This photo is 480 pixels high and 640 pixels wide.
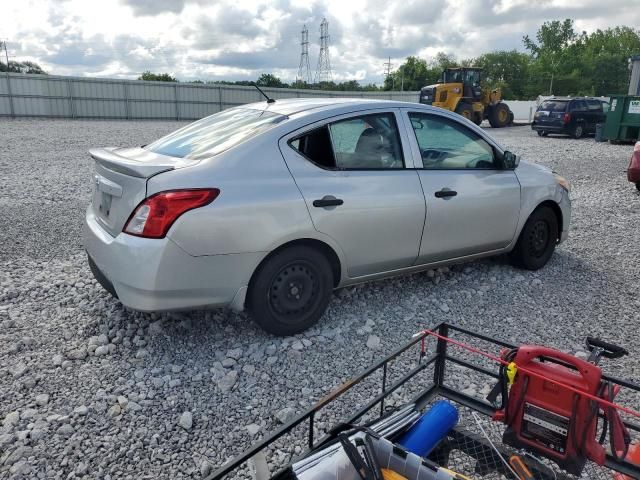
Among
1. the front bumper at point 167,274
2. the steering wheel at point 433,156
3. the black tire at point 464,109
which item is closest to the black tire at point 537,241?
the steering wheel at point 433,156

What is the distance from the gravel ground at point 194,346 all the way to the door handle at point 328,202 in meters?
0.92

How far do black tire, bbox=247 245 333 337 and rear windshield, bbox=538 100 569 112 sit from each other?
21995 mm

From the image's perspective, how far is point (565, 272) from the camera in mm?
5062

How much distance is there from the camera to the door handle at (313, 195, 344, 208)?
3.50 metres

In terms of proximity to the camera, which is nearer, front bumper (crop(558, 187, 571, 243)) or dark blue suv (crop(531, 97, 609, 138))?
front bumper (crop(558, 187, 571, 243))

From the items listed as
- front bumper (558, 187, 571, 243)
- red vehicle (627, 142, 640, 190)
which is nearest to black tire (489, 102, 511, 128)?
red vehicle (627, 142, 640, 190)

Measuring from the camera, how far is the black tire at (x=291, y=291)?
134 inches

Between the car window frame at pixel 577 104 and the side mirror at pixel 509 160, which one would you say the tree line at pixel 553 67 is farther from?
the side mirror at pixel 509 160

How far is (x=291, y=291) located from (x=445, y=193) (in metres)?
1.52

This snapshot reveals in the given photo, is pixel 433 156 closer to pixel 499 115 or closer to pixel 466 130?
pixel 466 130

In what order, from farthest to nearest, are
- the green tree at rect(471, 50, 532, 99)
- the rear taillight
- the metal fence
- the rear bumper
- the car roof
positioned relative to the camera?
the green tree at rect(471, 50, 532, 99) → the metal fence → the rear bumper → the car roof → the rear taillight

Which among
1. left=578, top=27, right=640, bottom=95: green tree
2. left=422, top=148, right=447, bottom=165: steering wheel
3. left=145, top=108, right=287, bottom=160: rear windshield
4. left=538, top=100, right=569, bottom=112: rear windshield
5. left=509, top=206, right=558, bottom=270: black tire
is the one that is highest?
left=578, top=27, right=640, bottom=95: green tree

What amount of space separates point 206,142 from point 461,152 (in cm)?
214

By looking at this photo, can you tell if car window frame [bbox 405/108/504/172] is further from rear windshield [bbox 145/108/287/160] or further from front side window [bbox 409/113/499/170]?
rear windshield [bbox 145/108/287/160]
